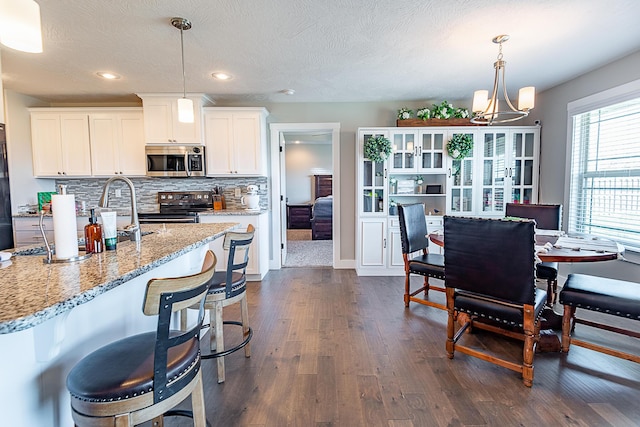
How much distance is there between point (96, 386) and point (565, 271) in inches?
181

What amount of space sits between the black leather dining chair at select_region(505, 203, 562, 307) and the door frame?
85.0 inches

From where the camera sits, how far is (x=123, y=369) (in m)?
0.99

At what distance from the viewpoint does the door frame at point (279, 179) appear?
171 inches

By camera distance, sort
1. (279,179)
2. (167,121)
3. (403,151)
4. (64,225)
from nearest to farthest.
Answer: (64,225), (167,121), (403,151), (279,179)

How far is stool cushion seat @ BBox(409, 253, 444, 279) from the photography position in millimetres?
2696

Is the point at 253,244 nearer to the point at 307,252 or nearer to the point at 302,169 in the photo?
the point at 307,252

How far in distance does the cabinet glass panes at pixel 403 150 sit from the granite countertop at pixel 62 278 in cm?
306

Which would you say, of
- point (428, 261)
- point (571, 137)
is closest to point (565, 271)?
point (571, 137)

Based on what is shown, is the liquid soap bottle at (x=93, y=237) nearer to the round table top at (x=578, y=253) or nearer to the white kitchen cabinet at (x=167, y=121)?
the round table top at (x=578, y=253)

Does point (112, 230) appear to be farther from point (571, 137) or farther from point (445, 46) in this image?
point (571, 137)

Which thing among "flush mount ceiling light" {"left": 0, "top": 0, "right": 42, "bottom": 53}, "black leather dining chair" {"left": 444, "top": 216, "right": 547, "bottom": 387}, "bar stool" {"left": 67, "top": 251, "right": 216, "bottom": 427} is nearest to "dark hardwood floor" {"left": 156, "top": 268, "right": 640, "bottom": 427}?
"black leather dining chair" {"left": 444, "top": 216, "right": 547, "bottom": 387}

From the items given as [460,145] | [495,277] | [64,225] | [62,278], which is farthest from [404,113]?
[62,278]

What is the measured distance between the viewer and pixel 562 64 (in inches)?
120

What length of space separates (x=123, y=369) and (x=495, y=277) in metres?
1.96
